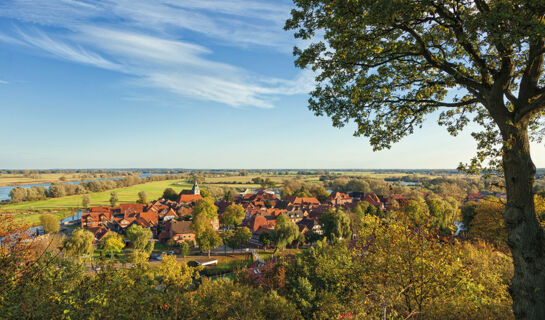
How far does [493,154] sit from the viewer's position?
5883 mm

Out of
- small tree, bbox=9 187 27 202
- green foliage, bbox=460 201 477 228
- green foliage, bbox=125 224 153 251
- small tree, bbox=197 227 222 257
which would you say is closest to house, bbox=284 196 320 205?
small tree, bbox=197 227 222 257

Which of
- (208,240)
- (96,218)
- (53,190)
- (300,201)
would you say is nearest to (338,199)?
(300,201)

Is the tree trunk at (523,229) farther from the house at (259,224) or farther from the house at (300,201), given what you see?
the house at (300,201)

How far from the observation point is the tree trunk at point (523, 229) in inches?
191

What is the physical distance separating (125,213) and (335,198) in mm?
70540

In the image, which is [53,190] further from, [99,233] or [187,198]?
[99,233]

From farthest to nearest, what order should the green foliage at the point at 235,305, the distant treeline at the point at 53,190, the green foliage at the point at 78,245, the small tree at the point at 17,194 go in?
the distant treeline at the point at 53,190 → the small tree at the point at 17,194 → the green foliage at the point at 78,245 → the green foliage at the point at 235,305

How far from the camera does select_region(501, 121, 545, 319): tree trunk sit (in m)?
4.85

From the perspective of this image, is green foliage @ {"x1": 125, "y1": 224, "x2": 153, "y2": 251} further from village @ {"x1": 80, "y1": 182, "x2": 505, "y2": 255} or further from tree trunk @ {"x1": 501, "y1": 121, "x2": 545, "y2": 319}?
tree trunk @ {"x1": 501, "y1": 121, "x2": 545, "y2": 319}

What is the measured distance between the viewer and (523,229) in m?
5.00

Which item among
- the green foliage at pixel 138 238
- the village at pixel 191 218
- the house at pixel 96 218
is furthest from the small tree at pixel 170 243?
the house at pixel 96 218

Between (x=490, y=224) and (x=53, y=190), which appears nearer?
(x=490, y=224)

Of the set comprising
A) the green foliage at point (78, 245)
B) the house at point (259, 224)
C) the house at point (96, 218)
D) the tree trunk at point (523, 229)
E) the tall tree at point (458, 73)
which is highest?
the tall tree at point (458, 73)

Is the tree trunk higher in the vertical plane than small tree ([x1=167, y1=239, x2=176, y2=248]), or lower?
higher
